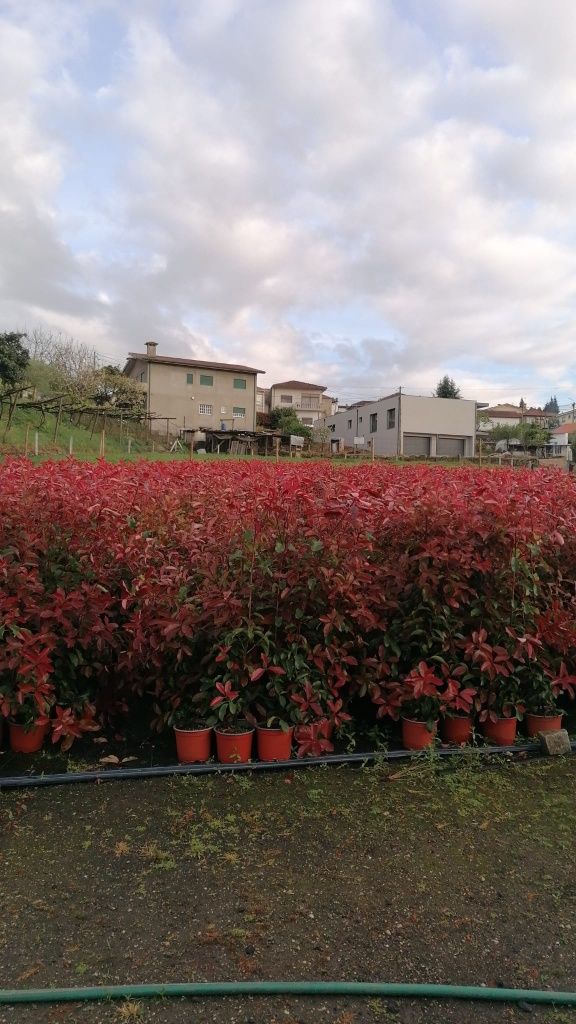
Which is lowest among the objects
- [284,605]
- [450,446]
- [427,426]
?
[284,605]

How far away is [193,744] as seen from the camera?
251 centimetres

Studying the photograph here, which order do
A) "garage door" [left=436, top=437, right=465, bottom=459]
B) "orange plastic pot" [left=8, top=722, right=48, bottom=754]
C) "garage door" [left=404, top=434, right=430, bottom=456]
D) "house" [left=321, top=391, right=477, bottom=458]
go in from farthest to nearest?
1. "garage door" [left=436, top=437, right=465, bottom=459]
2. "garage door" [left=404, top=434, right=430, bottom=456]
3. "house" [left=321, top=391, right=477, bottom=458]
4. "orange plastic pot" [left=8, top=722, right=48, bottom=754]

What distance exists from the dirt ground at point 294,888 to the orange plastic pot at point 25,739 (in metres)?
0.33

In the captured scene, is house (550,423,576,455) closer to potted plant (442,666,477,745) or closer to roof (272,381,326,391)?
roof (272,381,326,391)

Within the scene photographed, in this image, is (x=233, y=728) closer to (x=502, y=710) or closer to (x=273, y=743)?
(x=273, y=743)

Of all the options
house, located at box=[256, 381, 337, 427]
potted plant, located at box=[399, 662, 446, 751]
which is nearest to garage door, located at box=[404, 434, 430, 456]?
house, located at box=[256, 381, 337, 427]

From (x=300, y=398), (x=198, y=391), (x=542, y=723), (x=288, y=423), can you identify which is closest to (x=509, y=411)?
(x=300, y=398)

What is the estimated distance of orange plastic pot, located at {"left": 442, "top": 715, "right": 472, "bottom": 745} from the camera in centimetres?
271

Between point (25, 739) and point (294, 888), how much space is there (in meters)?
1.46

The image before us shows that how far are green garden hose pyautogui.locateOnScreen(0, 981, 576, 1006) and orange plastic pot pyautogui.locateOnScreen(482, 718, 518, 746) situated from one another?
53.4 inches

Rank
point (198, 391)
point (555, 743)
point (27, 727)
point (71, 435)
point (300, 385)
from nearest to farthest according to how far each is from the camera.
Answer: point (27, 727) < point (555, 743) < point (71, 435) < point (198, 391) < point (300, 385)

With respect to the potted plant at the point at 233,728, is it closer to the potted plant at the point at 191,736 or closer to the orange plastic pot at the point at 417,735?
the potted plant at the point at 191,736

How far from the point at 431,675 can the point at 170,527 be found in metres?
1.37

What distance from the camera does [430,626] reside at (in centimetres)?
265
